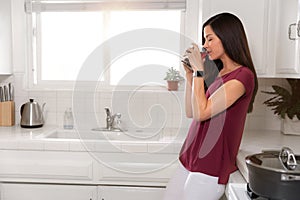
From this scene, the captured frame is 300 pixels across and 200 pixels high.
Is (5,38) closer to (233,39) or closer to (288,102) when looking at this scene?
(233,39)

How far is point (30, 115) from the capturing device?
2473 millimetres

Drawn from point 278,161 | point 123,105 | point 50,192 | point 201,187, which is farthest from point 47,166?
point 278,161

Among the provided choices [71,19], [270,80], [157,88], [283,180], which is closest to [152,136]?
[157,88]

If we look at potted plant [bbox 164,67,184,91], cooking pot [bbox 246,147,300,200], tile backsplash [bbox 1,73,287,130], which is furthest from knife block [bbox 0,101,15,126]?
cooking pot [bbox 246,147,300,200]

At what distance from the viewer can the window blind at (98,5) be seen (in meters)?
2.54

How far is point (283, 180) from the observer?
43.2 inches

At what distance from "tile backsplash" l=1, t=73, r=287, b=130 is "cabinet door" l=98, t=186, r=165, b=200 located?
602 mm

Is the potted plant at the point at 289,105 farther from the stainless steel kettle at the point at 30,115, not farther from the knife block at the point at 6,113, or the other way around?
the knife block at the point at 6,113

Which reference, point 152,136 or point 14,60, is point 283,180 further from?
point 14,60

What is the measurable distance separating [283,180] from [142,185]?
1.13 meters

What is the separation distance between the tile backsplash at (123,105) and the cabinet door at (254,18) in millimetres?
671

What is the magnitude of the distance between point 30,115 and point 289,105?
66.9 inches

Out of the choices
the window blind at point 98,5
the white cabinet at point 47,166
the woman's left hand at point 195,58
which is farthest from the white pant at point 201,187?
the window blind at point 98,5

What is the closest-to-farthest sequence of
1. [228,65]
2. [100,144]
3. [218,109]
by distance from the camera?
[218,109] → [228,65] → [100,144]
